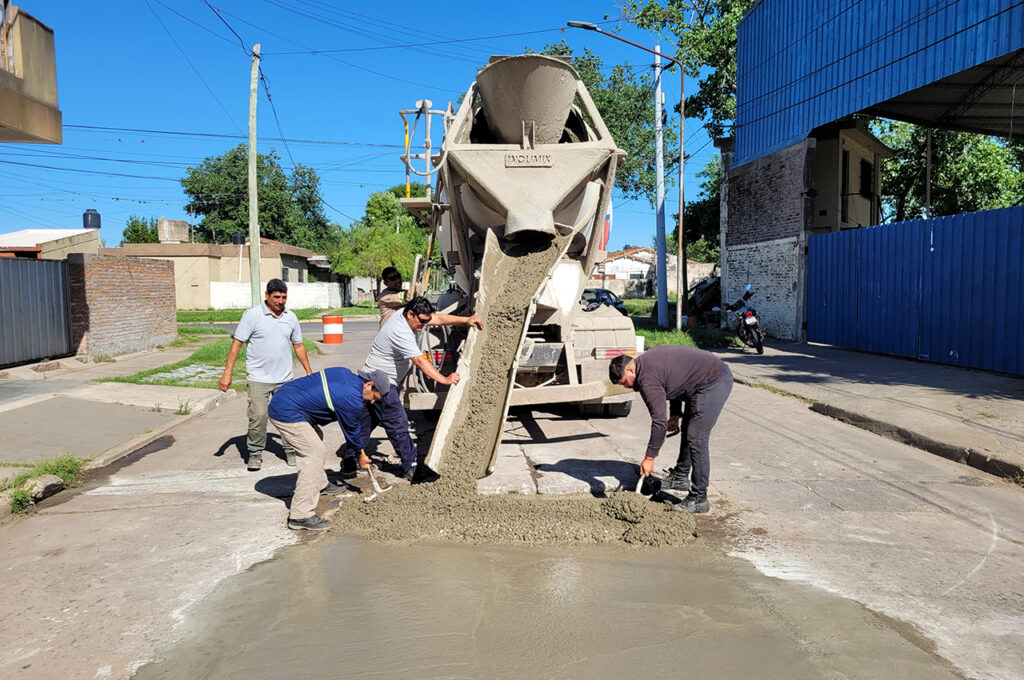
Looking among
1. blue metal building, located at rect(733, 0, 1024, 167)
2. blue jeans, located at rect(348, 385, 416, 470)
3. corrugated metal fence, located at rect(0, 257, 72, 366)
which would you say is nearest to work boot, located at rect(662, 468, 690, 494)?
blue jeans, located at rect(348, 385, 416, 470)

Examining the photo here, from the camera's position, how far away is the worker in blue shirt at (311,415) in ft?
15.4

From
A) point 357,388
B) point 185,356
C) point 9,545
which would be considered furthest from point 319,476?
point 185,356

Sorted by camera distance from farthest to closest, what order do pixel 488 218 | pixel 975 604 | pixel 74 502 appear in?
pixel 488 218
pixel 74 502
pixel 975 604

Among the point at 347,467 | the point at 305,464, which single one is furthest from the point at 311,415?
the point at 347,467

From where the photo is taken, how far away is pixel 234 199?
56.0 metres

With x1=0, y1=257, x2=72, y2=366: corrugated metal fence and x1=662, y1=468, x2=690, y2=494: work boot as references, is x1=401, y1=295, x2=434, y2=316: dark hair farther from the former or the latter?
x1=0, y1=257, x2=72, y2=366: corrugated metal fence

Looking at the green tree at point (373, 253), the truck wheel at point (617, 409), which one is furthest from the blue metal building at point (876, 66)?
the green tree at point (373, 253)

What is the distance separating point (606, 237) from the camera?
27.3 ft

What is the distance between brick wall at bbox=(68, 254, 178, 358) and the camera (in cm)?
1255

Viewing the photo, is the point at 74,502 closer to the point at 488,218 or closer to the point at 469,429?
the point at 469,429

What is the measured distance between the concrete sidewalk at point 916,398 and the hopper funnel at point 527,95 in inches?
199

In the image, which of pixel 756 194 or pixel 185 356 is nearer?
pixel 185 356

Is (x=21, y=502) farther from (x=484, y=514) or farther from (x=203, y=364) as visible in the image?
(x=203, y=364)

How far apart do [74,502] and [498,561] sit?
362 centimetres
